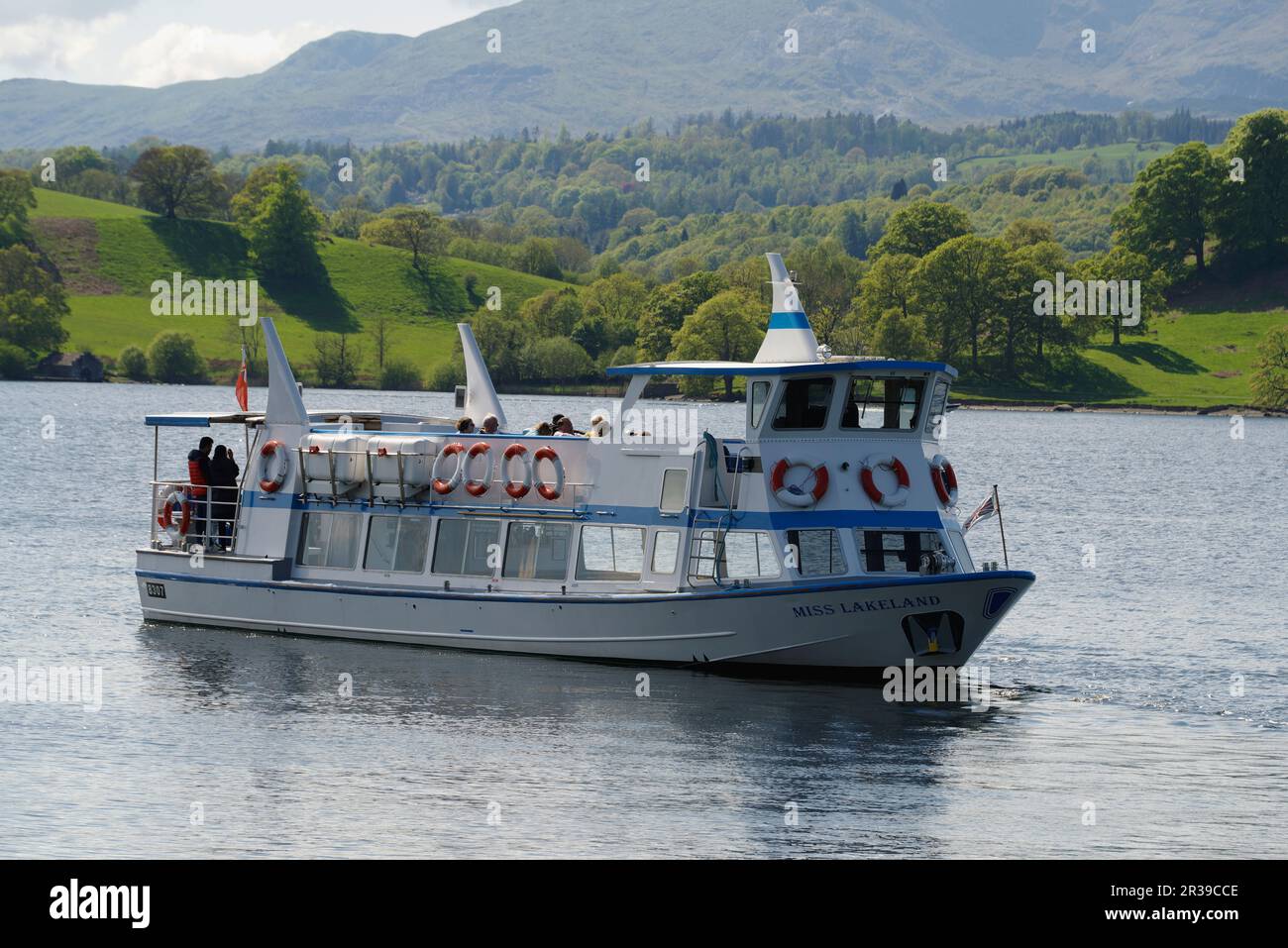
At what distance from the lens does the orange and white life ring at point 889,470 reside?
2988 cm

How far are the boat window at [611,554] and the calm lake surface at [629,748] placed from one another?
5.72 feet

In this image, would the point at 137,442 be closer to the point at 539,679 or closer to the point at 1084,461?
the point at 1084,461

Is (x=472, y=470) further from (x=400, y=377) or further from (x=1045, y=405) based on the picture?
(x=1045, y=405)

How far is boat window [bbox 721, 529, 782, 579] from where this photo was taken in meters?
30.0

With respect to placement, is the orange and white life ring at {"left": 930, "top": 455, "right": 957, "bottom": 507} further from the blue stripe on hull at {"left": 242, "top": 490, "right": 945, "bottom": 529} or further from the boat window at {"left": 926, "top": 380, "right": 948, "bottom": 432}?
the boat window at {"left": 926, "top": 380, "right": 948, "bottom": 432}

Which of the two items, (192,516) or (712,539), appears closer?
(712,539)

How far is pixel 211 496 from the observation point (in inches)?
1407

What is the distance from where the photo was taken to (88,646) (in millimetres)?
34375

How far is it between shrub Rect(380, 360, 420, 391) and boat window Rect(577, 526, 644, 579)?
135313mm

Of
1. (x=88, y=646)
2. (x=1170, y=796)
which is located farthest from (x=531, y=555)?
(x=1170, y=796)

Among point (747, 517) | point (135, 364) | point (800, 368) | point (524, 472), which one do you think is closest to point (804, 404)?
point (800, 368)

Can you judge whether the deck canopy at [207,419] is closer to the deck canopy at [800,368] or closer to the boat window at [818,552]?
the deck canopy at [800,368]

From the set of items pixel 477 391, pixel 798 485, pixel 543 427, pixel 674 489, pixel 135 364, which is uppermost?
pixel 135 364

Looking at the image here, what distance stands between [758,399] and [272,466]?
1050 cm
